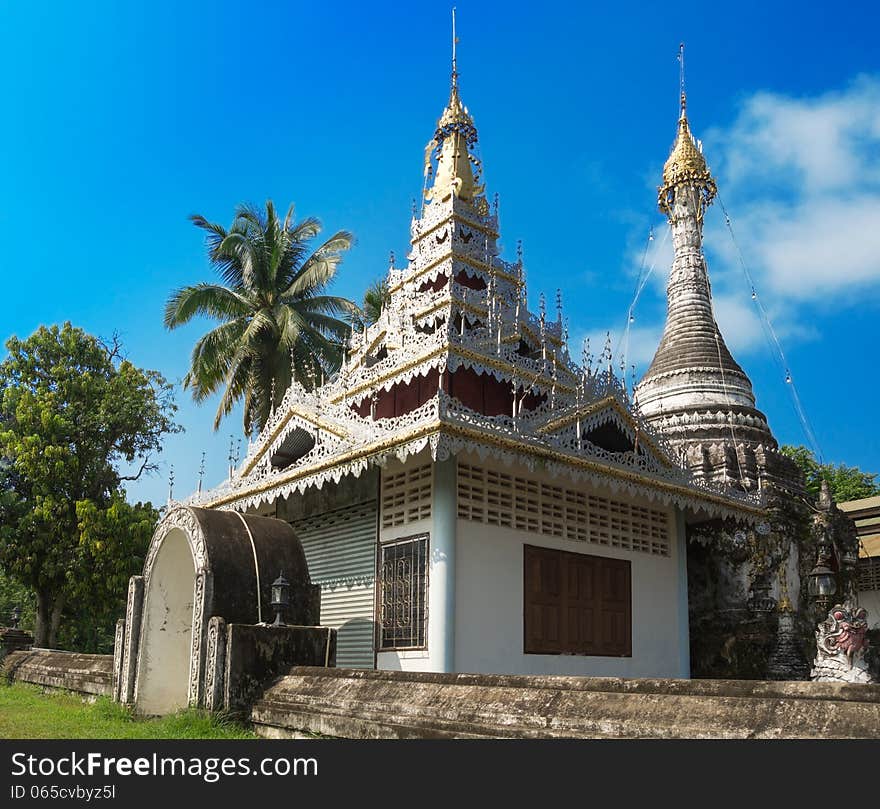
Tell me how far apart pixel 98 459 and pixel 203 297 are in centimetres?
592

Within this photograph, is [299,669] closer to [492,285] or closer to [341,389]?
[341,389]

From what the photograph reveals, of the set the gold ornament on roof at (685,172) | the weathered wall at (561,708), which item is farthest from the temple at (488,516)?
the gold ornament on roof at (685,172)

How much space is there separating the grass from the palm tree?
12.7m

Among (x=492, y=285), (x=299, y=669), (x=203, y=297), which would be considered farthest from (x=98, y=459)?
(x=299, y=669)

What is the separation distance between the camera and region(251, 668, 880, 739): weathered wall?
5.29 meters

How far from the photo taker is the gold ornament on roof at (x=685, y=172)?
29.2m

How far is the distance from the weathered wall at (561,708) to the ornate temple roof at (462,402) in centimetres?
449

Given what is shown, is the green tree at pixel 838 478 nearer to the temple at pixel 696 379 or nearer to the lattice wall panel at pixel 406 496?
the temple at pixel 696 379

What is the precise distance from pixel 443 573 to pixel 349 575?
2.97 m

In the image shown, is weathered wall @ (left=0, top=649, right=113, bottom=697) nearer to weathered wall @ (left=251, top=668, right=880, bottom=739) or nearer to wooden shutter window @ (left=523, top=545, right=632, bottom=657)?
weathered wall @ (left=251, top=668, right=880, bottom=739)

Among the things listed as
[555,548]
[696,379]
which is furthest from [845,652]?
[696,379]

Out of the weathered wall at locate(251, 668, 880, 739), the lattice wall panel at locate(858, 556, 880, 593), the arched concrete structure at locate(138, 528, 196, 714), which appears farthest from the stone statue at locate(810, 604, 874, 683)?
the lattice wall panel at locate(858, 556, 880, 593)

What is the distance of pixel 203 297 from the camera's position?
26.7 metres

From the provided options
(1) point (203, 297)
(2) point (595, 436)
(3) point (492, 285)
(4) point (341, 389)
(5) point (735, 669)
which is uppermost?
(1) point (203, 297)
